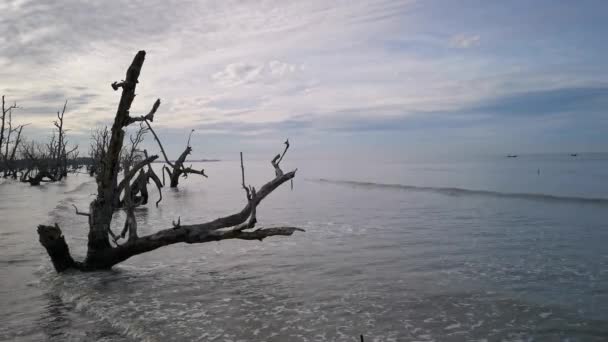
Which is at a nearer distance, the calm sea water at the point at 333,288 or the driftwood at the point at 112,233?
the calm sea water at the point at 333,288

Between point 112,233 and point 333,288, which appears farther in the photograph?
point 112,233

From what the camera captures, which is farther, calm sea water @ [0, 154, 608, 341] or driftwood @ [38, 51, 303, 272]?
driftwood @ [38, 51, 303, 272]

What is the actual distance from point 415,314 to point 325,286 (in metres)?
2.05

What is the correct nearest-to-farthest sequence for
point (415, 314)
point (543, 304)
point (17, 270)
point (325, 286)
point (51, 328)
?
point (51, 328)
point (415, 314)
point (543, 304)
point (325, 286)
point (17, 270)

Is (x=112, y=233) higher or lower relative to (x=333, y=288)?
higher

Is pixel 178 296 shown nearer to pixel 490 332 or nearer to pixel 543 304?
pixel 490 332

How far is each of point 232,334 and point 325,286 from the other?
275cm

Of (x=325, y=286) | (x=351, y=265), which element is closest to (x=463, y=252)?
(x=351, y=265)

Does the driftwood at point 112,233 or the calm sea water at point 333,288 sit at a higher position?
the driftwood at point 112,233

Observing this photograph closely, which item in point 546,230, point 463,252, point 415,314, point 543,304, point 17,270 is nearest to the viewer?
point 415,314

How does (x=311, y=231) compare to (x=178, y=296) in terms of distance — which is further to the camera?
(x=311, y=231)

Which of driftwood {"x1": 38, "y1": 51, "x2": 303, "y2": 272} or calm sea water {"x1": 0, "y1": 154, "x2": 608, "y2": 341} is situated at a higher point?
driftwood {"x1": 38, "y1": 51, "x2": 303, "y2": 272}

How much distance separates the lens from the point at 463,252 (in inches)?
458

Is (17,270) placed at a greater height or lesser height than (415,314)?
greater
